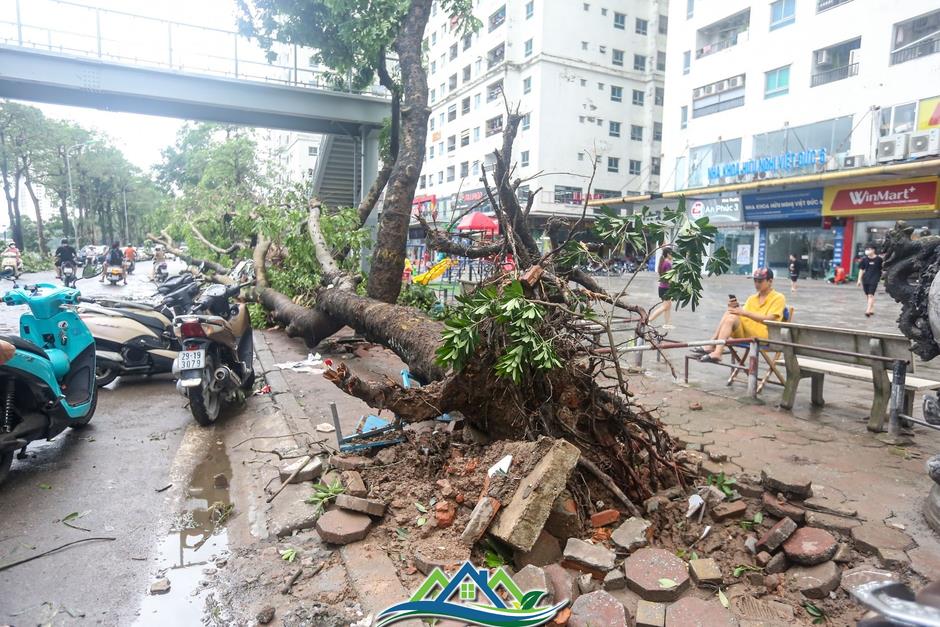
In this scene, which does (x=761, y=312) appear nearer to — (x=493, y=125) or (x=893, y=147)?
(x=893, y=147)

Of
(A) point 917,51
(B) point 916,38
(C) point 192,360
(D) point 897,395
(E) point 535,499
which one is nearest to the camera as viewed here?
(E) point 535,499

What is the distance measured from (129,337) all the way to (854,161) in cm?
2442

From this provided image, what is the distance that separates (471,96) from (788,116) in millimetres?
23557

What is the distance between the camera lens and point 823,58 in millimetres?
23266

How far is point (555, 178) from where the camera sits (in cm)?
3566

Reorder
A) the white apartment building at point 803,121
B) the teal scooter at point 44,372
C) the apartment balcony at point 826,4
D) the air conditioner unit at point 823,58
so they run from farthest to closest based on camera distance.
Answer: the air conditioner unit at point 823,58
the apartment balcony at point 826,4
the white apartment building at point 803,121
the teal scooter at point 44,372

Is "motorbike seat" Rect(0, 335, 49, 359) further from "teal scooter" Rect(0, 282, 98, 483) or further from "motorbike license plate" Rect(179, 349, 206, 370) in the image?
"motorbike license plate" Rect(179, 349, 206, 370)

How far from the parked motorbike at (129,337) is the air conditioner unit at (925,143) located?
22.7 m

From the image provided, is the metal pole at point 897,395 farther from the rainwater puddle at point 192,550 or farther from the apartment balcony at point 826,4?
the apartment balcony at point 826,4

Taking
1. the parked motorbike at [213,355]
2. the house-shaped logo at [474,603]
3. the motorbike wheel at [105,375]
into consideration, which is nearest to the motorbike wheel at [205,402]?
the parked motorbike at [213,355]

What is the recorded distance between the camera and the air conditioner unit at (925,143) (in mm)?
18641

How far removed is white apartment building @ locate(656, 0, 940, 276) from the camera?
20005 mm

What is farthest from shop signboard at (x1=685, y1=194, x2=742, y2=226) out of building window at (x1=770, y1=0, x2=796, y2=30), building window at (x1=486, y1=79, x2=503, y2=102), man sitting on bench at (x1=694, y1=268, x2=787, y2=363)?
man sitting on bench at (x1=694, y1=268, x2=787, y2=363)

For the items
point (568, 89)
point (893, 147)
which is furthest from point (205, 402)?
point (568, 89)
